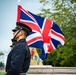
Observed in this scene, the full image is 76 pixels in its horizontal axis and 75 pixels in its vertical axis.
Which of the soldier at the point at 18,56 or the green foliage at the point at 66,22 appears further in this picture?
the green foliage at the point at 66,22

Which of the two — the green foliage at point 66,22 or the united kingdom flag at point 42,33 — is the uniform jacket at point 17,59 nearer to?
the united kingdom flag at point 42,33

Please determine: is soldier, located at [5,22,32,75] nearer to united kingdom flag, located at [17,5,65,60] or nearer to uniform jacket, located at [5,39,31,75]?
uniform jacket, located at [5,39,31,75]

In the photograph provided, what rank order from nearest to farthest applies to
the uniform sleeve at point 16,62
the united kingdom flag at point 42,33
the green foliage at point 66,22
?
1. the uniform sleeve at point 16,62
2. the united kingdom flag at point 42,33
3. the green foliage at point 66,22

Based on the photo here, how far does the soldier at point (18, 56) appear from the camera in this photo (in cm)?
409

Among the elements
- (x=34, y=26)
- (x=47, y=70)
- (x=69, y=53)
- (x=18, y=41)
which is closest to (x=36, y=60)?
(x=47, y=70)

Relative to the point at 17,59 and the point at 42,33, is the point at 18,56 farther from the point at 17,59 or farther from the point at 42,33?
the point at 42,33

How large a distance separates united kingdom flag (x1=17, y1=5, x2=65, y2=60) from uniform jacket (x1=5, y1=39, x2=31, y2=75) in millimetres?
6885

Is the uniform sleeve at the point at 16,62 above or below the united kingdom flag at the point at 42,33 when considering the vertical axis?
below

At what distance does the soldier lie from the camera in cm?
409

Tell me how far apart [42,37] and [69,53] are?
11.3m

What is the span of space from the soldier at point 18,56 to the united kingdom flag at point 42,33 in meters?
6.80

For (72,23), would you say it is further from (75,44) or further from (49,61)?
(49,61)

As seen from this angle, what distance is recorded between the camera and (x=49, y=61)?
3453cm

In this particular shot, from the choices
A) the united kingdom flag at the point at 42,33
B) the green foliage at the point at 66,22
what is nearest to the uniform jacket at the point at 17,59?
the united kingdom flag at the point at 42,33
